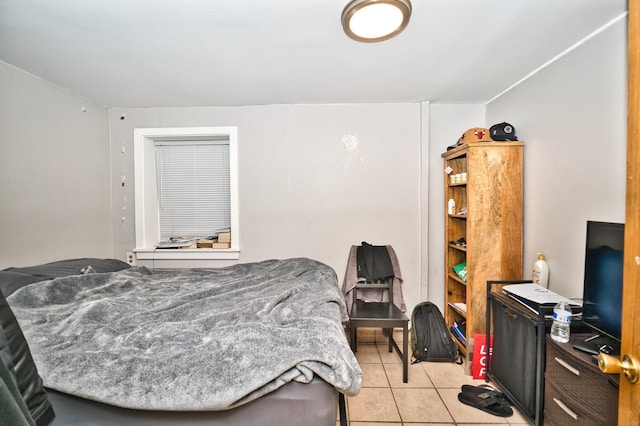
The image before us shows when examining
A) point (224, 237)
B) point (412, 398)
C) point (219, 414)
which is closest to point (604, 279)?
point (412, 398)

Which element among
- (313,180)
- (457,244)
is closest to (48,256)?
(313,180)

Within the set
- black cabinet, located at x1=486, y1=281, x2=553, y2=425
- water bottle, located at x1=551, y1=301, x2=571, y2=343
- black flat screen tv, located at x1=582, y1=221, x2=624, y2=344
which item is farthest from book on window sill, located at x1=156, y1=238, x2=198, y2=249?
black flat screen tv, located at x1=582, y1=221, x2=624, y2=344

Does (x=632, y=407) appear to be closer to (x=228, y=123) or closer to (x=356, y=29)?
(x=356, y=29)

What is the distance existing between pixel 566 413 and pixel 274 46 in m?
2.65

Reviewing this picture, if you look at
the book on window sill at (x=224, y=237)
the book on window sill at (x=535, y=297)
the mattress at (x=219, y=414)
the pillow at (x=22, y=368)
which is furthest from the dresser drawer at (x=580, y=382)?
the book on window sill at (x=224, y=237)

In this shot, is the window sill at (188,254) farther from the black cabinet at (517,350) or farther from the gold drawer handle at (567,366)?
the gold drawer handle at (567,366)

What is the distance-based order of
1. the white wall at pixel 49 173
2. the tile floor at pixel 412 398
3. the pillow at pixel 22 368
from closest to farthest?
the pillow at pixel 22 368 → the tile floor at pixel 412 398 → the white wall at pixel 49 173

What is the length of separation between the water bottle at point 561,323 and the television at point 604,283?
75 mm

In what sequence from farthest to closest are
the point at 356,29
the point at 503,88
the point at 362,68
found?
the point at 503,88, the point at 362,68, the point at 356,29

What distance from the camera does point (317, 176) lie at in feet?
9.73

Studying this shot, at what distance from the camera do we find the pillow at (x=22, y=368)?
2.74ft

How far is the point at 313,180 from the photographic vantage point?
2967 millimetres

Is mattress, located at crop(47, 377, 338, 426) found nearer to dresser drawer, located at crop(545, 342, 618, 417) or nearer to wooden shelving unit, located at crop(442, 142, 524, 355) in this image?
dresser drawer, located at crop(545, 342, 618, 417)

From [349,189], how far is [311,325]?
71.2 inches
